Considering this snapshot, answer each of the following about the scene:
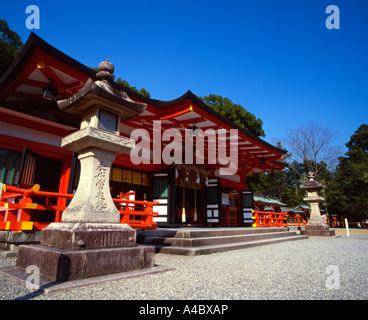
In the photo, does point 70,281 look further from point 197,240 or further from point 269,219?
point 269,219

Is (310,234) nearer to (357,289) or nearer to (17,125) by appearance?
(357,289)

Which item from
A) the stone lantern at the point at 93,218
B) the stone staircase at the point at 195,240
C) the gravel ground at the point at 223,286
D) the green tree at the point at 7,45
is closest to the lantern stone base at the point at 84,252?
the stone lantern at the point at 93,218

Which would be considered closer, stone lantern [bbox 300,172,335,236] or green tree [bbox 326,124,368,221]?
stone lantern [bbox 300,172,335,236]

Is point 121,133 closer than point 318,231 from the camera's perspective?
Yes

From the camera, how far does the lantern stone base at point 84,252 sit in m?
2.51

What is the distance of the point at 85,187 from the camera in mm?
3113

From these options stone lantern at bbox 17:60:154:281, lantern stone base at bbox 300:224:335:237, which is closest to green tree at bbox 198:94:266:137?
lantern stone base at bbox 300:224:335:237

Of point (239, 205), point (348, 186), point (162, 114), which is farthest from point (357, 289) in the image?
point (348, 186)

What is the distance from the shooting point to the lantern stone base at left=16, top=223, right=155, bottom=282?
2.51 metres

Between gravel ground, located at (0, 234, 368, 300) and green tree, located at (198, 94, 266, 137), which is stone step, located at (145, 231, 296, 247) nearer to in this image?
gravel ground, located at (0, 234, 368, 300)

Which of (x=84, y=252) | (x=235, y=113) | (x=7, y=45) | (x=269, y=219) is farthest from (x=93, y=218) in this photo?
(x=235, y=113)

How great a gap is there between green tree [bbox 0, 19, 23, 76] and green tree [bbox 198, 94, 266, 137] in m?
14.8

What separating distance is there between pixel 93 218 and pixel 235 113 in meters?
20.6

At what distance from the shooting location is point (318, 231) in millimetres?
10844
